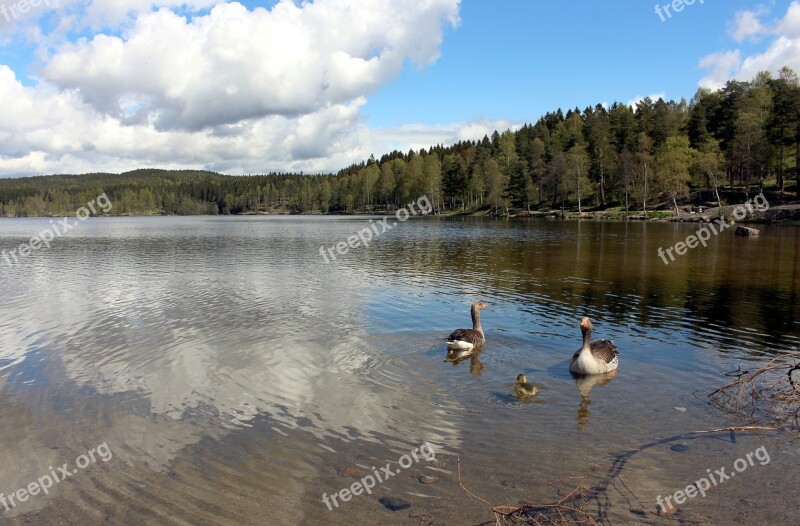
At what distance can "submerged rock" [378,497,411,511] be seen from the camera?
8.19 meters

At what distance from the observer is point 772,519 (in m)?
7.78

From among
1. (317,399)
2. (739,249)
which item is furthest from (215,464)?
(739,249)

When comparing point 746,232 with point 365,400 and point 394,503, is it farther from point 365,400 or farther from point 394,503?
point 394,503

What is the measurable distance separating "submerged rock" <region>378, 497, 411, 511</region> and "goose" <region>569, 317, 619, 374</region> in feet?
25.3

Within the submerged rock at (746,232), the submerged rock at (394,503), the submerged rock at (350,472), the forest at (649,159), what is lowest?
the submerged rock at (394,503)

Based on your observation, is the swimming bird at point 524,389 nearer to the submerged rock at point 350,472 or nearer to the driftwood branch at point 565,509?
the driftwood branch at point 565,509

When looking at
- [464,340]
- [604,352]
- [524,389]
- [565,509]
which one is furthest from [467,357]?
[565,509]

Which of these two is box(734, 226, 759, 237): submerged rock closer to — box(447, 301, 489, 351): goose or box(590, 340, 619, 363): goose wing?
box(590, 340, 619, 363): goose wing

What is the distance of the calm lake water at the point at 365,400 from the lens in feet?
28.0

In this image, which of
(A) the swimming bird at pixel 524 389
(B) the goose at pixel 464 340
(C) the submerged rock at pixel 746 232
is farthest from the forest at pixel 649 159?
(A) the swimming bird at pixel 524 389

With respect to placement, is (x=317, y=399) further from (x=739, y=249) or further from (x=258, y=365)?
(x=739, y=249)

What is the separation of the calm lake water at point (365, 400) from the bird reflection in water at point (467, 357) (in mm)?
120

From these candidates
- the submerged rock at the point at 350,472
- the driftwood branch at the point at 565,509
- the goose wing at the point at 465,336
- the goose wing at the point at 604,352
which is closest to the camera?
the driftwood branch at the point at 565,509

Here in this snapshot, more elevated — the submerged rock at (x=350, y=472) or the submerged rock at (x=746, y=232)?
the submerged rock at (x=746, y=232)
